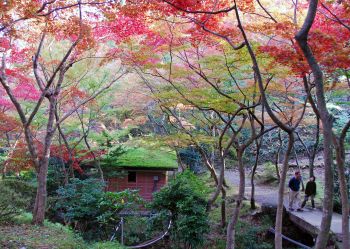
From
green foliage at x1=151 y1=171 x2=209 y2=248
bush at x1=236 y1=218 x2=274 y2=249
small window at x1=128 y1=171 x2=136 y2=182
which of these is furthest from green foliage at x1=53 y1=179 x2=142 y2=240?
small window at x1=128 y1=171 x2=136 y2=182

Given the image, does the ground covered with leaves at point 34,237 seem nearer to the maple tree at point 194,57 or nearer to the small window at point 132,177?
the maple tree at point 194,57

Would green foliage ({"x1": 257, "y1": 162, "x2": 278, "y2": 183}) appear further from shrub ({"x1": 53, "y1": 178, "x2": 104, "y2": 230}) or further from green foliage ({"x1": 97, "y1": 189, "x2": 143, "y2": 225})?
shrub ({"x1": 53, "y1": 178, "x2": 104, "y2": 230})

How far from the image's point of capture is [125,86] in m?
17.7

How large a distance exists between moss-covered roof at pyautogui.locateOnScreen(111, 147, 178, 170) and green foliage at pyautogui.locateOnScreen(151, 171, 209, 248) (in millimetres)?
7560

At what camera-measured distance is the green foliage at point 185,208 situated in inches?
375

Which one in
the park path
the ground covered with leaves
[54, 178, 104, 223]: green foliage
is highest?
[54, 178, 104, 223]: green foliage

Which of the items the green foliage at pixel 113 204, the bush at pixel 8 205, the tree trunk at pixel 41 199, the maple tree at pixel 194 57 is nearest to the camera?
the maple tree at pixel 194 57

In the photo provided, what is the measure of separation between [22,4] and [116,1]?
2.11 metres

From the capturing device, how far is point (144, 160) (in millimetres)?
18781

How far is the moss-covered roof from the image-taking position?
18.2 metres

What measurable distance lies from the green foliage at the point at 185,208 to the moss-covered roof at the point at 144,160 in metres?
7.56

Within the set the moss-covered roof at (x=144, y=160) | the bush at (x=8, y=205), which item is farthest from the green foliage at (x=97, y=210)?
the moss-covered roof at (x=144, y=160)

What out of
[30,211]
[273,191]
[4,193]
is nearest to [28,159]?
[30,211]

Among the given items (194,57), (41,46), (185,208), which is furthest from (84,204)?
(194,57)
